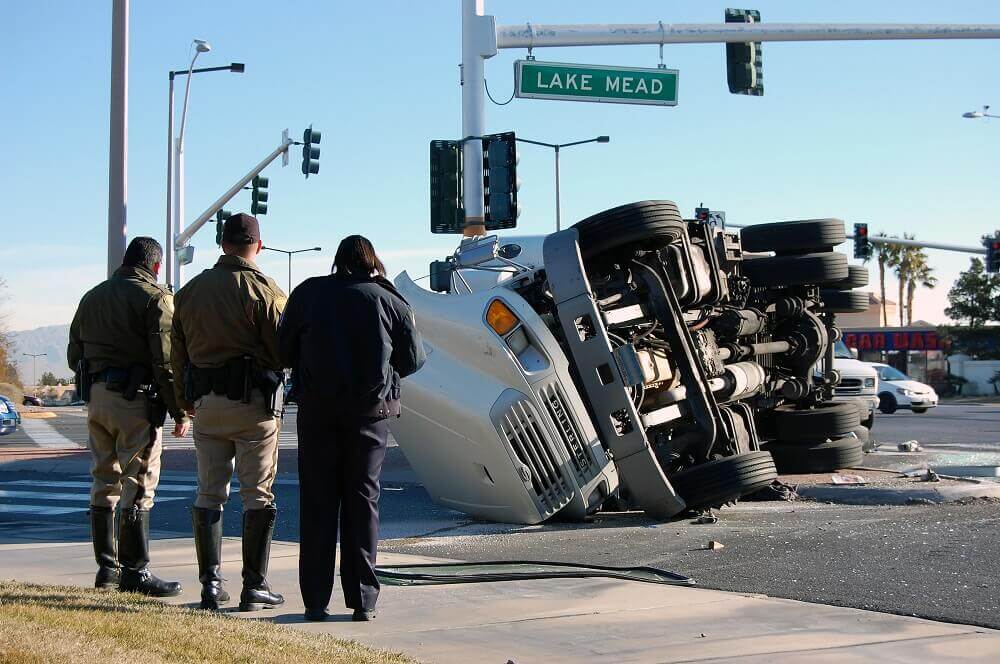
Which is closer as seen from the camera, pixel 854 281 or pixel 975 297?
pixel 854 281

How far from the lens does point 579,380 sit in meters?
8.09

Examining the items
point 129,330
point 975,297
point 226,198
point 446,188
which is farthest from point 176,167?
point 975,297

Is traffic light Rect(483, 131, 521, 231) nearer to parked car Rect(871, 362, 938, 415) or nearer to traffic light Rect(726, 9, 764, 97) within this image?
traffic light Rect(726, 9, 764, 97)

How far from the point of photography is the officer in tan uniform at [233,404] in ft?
18.4

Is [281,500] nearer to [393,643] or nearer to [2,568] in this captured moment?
[2,568]

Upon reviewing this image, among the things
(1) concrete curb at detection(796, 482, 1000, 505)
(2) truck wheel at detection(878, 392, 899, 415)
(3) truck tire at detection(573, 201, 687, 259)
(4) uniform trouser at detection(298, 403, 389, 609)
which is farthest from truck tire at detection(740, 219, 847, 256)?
(2) truck wheel at detection(878, 392, 899, 415)

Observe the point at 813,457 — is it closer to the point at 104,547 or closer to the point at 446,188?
the point at 446,188

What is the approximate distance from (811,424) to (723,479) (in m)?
3.41

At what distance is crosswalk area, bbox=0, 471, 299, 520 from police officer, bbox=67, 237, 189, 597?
16.1ft

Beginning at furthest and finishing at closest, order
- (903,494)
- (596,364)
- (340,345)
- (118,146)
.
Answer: (118,146) < (903,494) < (596,364) < (340,345)

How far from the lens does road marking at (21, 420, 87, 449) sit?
22.1 meters

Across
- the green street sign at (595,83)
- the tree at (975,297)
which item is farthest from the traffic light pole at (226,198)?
the tree at (975,297)

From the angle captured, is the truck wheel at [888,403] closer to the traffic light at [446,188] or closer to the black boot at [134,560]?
the traffic light at [446,188]

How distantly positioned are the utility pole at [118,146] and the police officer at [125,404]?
3914mm
